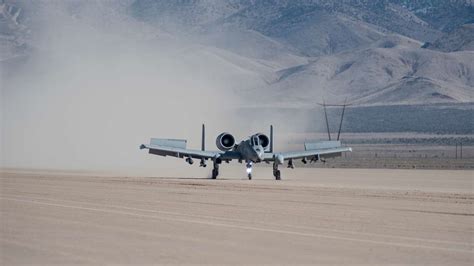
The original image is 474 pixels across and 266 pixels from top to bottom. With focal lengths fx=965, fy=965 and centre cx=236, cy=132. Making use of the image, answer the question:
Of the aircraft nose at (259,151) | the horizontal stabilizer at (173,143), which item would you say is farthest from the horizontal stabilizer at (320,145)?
the horizontal stabilizer at (173,143)

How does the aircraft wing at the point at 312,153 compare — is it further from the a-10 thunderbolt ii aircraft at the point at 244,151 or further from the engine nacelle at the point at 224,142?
the engine nacelle at the point at 224,142

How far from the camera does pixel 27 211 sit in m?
25.2

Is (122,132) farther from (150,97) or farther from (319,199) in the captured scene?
(319,199)

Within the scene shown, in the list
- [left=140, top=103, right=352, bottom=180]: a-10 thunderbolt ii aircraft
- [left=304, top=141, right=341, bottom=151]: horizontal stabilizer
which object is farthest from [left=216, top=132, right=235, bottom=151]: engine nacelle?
[left=304, top=141, right=341, bottom=151]: horizontal stabilizer

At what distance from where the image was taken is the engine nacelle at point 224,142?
4925cm

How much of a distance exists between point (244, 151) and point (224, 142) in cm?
199

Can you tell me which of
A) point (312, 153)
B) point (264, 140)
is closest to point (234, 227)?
point (264, 140)

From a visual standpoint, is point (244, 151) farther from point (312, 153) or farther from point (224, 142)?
point (312, 153)

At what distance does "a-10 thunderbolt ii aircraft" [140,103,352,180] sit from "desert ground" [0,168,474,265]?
→ 12400 millimetres

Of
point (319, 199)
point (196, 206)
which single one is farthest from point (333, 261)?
point (319, 199)

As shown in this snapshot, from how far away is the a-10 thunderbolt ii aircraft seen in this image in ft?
155

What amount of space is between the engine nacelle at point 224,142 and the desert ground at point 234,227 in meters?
14.1

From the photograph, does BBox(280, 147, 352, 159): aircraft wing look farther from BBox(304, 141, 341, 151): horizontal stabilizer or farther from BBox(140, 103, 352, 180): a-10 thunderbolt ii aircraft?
BBox(304, 141, 341, 151): horizontal stabilizer

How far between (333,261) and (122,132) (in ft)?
230
